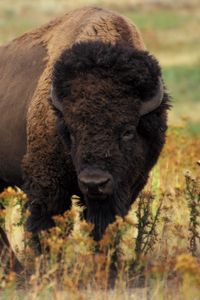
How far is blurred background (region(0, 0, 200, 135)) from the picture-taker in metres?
30.8

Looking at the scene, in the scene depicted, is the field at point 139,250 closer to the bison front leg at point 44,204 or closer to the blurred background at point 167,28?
the bison front leg at point 44,204

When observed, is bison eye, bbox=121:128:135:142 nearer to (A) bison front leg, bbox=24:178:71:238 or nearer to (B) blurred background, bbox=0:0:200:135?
(A) bison front leg, bbox=24:178:71:238

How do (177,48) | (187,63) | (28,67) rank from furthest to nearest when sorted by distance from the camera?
(177,48), (187,63), (28,67)

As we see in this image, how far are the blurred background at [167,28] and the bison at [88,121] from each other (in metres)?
12.9

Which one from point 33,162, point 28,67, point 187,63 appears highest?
point 28,67

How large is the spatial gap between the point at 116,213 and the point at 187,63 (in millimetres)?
32143

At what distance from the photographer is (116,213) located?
281 inches

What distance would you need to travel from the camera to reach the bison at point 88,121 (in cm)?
686

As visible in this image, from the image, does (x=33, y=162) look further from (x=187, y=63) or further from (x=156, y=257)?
(x=187, y=63)

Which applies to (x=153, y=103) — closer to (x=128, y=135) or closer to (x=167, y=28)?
(x=128, y=135)

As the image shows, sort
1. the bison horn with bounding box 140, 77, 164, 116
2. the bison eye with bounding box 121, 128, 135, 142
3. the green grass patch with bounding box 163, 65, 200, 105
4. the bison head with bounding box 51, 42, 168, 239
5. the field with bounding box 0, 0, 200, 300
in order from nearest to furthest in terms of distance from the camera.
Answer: the field with bounding box 0, 0, 200, 300 → the bison head with bounding box 51, 42, 168, 239 → the bison eye with bounding box 121, 128, 135, 142 → the bison horn with bounding box 140, 77, 164, 116 → the green grass patch with bounding box 163, 65, 200, 105

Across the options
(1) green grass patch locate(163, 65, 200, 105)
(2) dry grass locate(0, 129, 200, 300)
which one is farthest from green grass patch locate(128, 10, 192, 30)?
(2) dry grass locate(0, 129, 200, 300)

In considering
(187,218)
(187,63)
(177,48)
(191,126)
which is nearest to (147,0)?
(177,48)

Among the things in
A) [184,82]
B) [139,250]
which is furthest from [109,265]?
[184,82]
